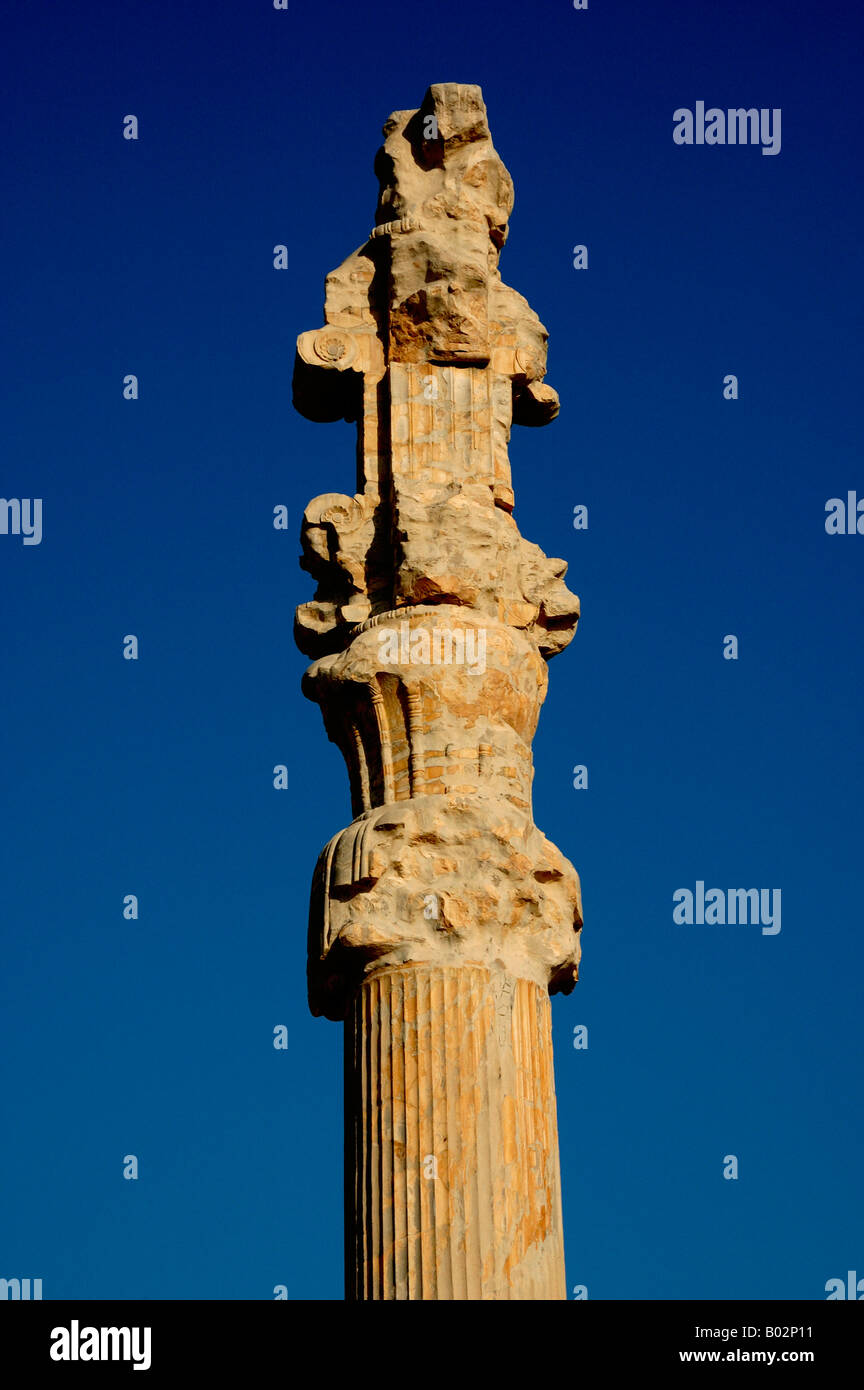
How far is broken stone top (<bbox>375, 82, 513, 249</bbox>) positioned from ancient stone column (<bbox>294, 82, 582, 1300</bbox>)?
3cm

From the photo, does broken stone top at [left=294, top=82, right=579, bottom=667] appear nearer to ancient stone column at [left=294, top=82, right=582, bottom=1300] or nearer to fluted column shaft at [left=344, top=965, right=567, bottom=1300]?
ancient stone column at [left=294, top=82, right=582, bottom=1300]

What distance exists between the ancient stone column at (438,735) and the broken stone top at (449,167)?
1.0 inches

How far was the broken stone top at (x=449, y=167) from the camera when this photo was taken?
55.0ft

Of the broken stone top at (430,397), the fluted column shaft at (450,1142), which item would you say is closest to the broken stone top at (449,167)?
the broken stone top at (430,397)

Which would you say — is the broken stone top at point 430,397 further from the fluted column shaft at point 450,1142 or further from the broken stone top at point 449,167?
the fluted column shaft at point 450,1142

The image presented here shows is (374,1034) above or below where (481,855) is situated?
below

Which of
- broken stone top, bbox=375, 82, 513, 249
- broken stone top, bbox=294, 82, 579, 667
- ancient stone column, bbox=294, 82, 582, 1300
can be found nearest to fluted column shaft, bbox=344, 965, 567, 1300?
ancient stone column, bbox=294, 82, 582, 1300

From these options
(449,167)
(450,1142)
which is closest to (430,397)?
(449,167)

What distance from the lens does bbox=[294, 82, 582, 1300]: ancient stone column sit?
43.4 ft

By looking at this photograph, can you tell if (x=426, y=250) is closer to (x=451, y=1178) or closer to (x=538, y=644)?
(x=538, y=644)

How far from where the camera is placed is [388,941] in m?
14.0

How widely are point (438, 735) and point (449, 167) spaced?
16.4ft

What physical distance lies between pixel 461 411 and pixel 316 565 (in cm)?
161
